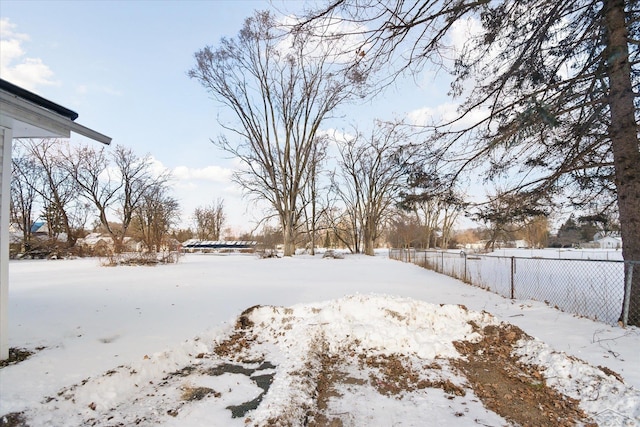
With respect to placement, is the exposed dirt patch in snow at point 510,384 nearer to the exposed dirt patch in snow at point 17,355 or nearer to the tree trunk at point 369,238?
the exposed dirt patch in snow at point 17,355

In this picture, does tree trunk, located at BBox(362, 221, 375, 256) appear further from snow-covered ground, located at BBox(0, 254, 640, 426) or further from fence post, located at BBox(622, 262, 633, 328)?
fence post, located at BBox(622, 262, 633, 328)

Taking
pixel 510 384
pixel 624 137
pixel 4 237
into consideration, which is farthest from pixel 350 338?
pixel 624 137

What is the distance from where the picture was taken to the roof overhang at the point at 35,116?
3.43 metres

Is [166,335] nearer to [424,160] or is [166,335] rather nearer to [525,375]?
[525,375]

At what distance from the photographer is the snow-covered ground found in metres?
2.82

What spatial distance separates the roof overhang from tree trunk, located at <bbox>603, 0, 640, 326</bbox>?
7070 millimetres

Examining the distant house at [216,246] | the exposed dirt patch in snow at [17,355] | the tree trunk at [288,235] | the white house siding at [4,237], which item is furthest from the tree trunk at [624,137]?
the distant house at [216,246]

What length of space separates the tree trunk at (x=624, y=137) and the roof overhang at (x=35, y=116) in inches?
278

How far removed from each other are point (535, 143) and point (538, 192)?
907 millimetres

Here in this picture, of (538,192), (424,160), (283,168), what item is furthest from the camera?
(283,168)

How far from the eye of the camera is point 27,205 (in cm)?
2912

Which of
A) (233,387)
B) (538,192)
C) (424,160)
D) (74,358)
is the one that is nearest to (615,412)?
(233,387)

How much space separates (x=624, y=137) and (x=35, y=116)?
7.79 metres

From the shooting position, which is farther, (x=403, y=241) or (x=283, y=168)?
(x=403, y=241)
